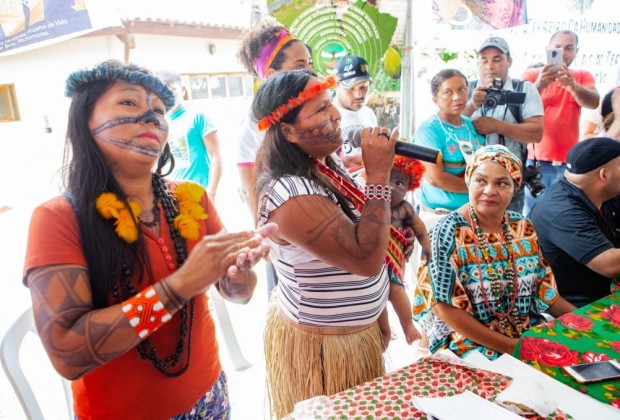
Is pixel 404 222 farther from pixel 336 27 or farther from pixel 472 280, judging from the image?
pixel 336 27

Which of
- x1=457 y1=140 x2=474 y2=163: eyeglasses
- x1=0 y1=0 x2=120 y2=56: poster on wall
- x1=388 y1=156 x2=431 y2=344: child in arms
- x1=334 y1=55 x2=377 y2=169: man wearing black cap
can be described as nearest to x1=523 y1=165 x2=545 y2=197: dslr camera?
x1=457 y1=140 x2=474 y2=163: eyeglasses

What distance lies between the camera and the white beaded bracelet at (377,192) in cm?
137

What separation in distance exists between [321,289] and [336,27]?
227 centimetres

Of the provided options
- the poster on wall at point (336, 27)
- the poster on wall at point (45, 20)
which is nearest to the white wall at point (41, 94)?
the poster on wall at point (45, 20)

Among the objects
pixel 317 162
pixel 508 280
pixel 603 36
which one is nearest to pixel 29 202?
pixel 317 162

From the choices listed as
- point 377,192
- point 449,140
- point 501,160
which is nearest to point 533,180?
point 449,140

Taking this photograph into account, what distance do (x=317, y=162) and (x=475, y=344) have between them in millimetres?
1024

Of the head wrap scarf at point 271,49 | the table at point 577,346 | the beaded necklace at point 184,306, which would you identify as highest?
the head wrap scarf at point 271,49

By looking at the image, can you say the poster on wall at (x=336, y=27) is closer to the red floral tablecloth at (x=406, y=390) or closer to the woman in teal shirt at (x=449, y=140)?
the woman in teal shirt at (x=449, y=140)

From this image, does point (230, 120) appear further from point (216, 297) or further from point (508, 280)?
point (508, 280)

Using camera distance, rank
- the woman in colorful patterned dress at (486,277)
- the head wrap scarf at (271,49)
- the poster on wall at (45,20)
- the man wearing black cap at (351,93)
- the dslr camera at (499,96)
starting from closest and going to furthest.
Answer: the woman in colorful patterned dress at (486,277) → the head wrap scarf at (271,49) → the man wearing black cap at (351,93) → the poster on wall at (45,20) → the dslr camera at (499,96)

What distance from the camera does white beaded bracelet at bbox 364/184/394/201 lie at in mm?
1369

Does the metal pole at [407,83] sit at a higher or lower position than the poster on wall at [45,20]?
lower

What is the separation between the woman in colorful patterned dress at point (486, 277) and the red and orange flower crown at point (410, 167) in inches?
11.8
